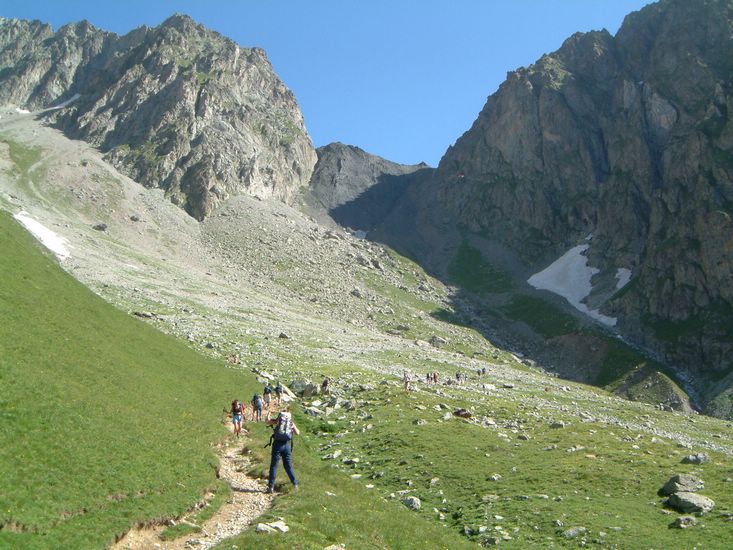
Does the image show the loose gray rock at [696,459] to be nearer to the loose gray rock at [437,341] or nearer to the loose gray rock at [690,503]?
the loose gray rock at [690,503]

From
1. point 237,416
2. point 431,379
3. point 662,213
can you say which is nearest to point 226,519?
point 237,416

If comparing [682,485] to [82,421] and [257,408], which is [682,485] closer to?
[82,421]

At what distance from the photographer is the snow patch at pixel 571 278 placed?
152m

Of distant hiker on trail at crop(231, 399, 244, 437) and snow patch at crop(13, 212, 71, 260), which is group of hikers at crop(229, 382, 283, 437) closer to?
distant hiker on trail at crop(231, 399, 244, 437)

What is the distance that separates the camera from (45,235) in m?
93.4

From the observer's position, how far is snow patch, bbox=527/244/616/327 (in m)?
152

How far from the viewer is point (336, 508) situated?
63.8 feet

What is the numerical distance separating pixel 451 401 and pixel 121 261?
73433 mm

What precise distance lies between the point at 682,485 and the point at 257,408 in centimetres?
2432

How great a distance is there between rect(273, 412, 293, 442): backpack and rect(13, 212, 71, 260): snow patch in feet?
242

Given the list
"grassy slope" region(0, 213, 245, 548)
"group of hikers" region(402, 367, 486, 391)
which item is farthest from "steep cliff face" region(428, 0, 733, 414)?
"grassy slope" region(0, 213, 245, 548)

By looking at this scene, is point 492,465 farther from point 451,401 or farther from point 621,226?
point 621,226

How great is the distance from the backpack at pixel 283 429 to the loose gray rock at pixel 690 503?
49.2 feet

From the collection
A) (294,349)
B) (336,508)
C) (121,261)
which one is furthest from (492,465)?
(121,261)
